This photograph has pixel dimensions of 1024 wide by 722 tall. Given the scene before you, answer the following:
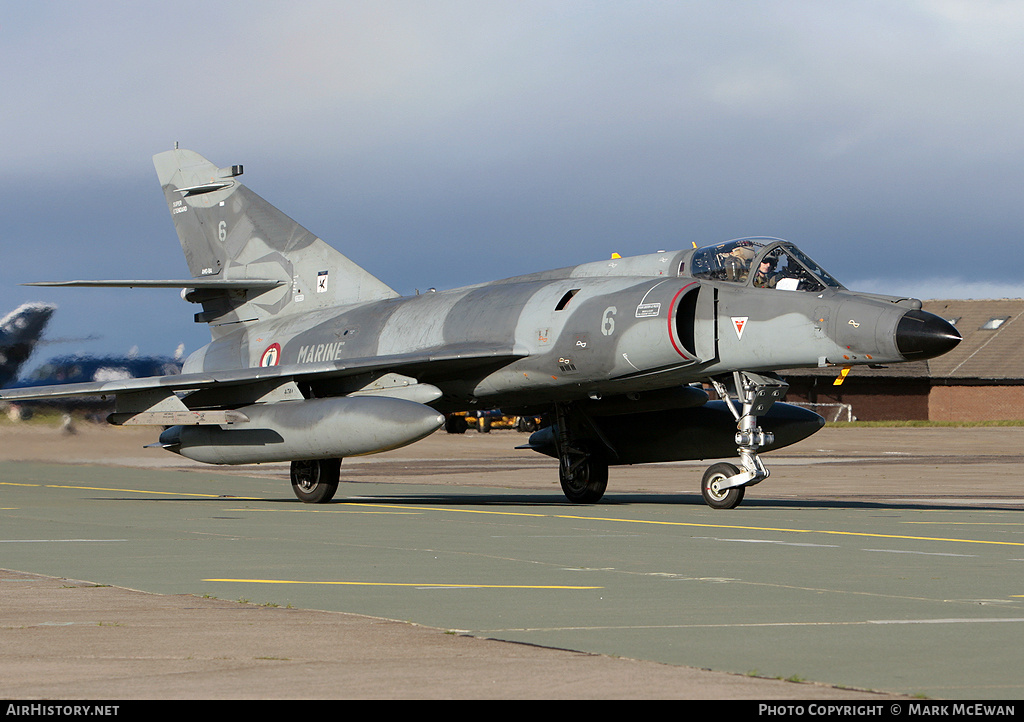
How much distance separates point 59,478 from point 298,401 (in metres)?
11.3

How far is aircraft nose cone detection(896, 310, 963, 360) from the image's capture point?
15375 millimetres

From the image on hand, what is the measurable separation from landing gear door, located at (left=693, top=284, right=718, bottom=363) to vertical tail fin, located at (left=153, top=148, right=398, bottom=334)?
21.4ft

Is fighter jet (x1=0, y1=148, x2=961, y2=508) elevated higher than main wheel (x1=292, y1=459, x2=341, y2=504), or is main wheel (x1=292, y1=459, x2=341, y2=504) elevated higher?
fighter jet (x1=0, y1=148, x2=961, y2=508)

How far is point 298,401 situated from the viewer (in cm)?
1853

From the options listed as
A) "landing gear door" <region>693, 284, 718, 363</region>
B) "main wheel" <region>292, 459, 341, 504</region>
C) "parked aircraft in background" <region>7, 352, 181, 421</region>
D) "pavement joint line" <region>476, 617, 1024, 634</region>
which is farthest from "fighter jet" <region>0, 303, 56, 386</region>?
"pavement joint line" <region>476, 617, 1024, 634</region>

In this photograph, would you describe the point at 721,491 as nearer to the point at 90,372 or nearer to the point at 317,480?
the point at 317,480

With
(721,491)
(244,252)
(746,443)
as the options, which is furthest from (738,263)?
(244,252)

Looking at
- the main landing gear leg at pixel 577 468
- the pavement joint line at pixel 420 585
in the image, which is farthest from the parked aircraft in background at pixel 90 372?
the pavement joint line at pixel 420 585

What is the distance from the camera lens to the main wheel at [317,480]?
64.2 feet

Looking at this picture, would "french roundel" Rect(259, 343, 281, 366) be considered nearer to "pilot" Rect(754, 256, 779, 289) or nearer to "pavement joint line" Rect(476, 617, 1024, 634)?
"pilot" Rect(754, 256, 779, 289)

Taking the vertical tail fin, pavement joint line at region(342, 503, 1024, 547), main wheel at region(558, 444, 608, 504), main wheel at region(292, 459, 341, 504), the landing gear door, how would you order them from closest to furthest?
pavement joint line at region(342, 503, 1024, 547) < the landing gear door < main wheel at region(292, 459, 341, 504) < main wheel at region(558, 444, 608, 504) < the vertical tail fin

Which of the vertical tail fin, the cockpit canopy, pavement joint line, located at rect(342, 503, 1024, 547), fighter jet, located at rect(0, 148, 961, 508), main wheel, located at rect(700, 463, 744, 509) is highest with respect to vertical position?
the vertical tail fin

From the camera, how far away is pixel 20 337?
2673 cm
